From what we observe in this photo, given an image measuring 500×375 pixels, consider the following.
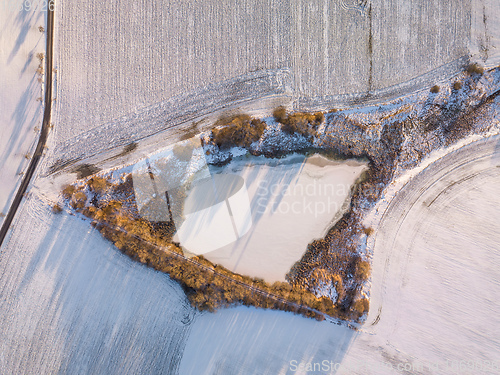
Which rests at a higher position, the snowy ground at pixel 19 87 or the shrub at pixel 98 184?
the snowy ground at pixel 19 87

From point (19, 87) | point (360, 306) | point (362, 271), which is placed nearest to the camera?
point (360, 306)

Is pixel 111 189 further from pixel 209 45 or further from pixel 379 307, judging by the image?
pixel 379 307

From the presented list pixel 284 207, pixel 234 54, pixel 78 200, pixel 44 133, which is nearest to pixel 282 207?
pixel 284 207

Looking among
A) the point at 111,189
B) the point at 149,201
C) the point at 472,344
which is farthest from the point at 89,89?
the point at 472,344

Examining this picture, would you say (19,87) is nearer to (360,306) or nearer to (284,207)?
(284,207)

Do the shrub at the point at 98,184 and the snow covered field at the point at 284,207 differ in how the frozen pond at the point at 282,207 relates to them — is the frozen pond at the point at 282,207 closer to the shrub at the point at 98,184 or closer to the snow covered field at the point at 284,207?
the snow covered field at the point at 284,207

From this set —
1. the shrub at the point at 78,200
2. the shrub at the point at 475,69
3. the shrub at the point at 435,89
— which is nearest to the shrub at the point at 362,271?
the shrub at the point at 435,89

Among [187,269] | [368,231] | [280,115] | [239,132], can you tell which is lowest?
[187,269]

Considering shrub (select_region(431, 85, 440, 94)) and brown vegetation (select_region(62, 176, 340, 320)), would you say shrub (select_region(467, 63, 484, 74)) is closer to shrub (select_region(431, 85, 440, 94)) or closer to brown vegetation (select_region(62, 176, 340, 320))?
shrub (select_region(431, 85, 440, 94))
